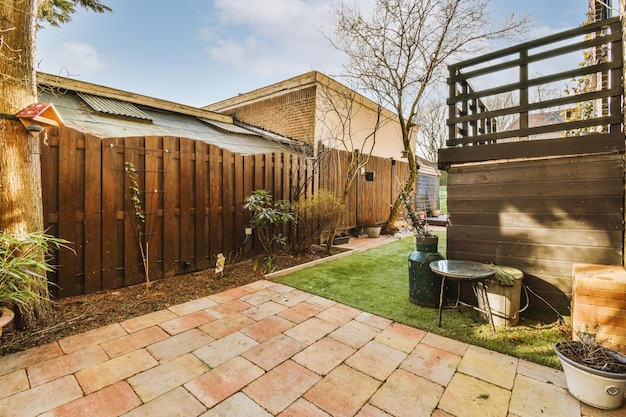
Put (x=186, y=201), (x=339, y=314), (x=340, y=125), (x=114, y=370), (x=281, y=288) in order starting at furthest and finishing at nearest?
A: (x=340, y=125) → (x=186, y=201) → (x=281, y=288) → (x=339, y=314) → (x=114, y=370)

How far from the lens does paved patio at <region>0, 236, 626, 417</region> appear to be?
176 cm

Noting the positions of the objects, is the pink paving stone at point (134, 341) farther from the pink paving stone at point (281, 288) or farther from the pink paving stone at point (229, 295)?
the pink paving stone at point (281, 288)

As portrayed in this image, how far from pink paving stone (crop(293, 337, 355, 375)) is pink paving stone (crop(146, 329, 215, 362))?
94 cm

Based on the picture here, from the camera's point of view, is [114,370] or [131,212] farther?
[131,212]

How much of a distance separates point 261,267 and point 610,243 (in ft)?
15.1

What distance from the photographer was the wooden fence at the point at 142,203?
3.31 metres

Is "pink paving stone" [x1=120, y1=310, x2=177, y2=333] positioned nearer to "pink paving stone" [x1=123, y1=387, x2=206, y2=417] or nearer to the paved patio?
the paved patio

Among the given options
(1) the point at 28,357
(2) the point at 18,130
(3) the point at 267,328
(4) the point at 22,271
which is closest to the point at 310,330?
(3) the point at 267,328

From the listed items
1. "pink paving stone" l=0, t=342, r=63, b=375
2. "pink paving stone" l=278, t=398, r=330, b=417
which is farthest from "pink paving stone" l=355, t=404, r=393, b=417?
"pink paving stone" l=0, t=342, r=63, b=375

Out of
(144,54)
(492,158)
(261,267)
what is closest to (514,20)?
(492,158)

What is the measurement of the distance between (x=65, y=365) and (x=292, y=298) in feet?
7.51

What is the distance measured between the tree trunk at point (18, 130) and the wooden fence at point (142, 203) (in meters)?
0.42

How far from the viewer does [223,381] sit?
6.62ft

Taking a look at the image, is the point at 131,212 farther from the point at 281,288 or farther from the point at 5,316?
the point at 281,288
